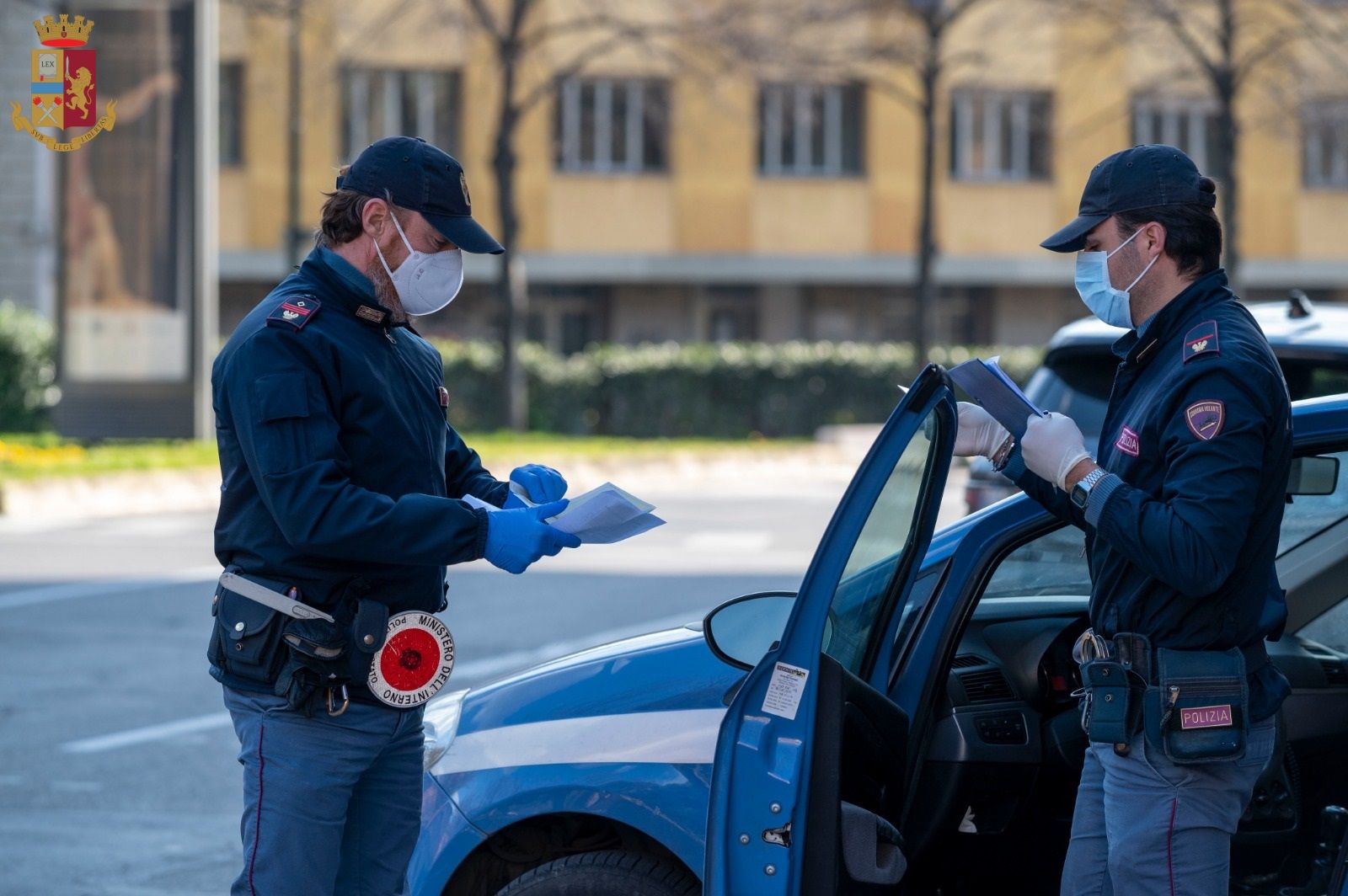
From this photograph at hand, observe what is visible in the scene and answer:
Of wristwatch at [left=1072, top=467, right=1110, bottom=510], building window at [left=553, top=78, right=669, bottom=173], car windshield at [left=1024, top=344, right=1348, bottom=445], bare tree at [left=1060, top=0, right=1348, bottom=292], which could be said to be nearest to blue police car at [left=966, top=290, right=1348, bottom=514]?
car windshield at [left=1024, top=344, right=1348, bottom=445]

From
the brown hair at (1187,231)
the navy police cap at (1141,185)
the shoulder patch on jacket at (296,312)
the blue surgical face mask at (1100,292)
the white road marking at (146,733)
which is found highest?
the navy police cap at (1141,185)

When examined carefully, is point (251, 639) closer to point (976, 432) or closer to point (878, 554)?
point (878, 554)

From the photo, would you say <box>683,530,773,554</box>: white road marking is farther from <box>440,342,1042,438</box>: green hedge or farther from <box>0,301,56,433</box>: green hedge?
<box>0,301,56,433</box>: green hedge

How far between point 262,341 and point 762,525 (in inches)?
490

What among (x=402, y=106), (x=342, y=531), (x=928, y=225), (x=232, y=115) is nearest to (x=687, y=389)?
(x=928, y=225)

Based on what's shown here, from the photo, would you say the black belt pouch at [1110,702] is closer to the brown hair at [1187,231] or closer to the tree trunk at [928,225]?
the brown hair at [1187,231]

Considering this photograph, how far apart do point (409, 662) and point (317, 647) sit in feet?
0.64

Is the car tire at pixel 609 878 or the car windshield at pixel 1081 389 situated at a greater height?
the car windshield at pixel 1081 389

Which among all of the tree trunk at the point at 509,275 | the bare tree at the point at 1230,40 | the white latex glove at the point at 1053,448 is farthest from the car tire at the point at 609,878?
the bare tree at the point at 1230,40

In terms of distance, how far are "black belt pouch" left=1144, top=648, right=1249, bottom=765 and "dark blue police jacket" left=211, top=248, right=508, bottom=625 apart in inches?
48.1

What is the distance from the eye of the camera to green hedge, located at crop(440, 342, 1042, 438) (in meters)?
25.2

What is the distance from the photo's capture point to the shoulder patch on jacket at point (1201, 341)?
9.63ft

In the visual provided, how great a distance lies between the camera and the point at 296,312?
10.4 feet

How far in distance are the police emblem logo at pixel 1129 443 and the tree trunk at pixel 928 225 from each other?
2251cm
